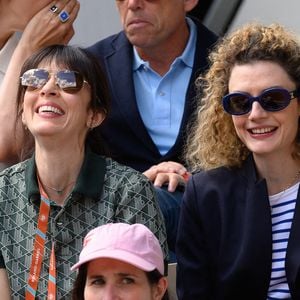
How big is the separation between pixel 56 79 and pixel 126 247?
2.40ft

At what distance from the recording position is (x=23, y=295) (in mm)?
3045

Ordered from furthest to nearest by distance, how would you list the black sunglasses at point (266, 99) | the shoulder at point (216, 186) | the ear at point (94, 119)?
the ear at point (94, 119), the shoulder at point (216, 186), the black sunglasses at point (266, 99)

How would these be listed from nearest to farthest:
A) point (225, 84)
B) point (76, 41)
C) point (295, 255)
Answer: point (295, 255) → point (225, 84) → point (76, 41)

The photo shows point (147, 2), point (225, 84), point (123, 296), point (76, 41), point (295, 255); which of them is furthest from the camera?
point (76, 41)

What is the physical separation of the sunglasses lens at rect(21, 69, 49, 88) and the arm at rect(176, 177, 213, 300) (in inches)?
23.1

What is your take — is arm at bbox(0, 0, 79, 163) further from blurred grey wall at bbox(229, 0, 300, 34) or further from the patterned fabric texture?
blurred grey wall at bbox(229, 0, 300, 34)

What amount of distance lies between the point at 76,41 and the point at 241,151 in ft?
7.10

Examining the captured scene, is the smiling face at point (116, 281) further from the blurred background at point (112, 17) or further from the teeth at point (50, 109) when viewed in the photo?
the blurred background at point (112, 17)

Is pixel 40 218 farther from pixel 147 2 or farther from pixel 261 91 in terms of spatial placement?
pixel 147 2

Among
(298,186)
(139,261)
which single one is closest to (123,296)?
(139,261)

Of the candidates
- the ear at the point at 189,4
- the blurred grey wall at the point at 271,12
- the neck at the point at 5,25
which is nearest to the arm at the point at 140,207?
the neck at the point at 5,25

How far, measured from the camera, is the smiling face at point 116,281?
104 inches

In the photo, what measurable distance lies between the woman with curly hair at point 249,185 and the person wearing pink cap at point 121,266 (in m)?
0.34

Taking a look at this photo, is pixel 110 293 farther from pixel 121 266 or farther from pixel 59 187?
pixel 59 187
